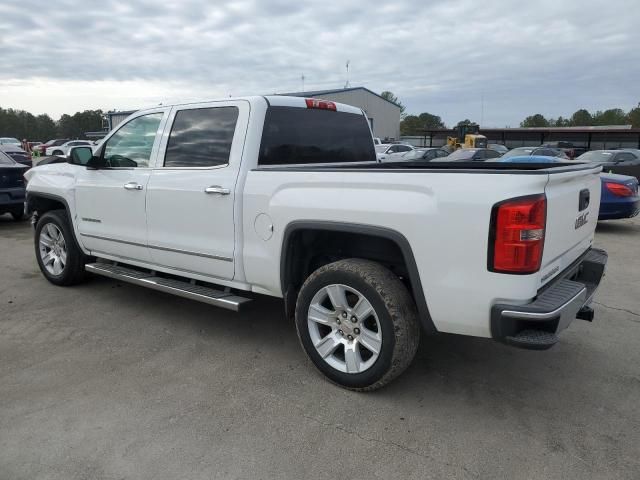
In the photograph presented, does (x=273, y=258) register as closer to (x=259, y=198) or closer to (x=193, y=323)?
(x=259, y=198)

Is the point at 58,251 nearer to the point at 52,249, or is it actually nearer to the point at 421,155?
the point at 52,249

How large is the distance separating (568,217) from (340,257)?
151cm

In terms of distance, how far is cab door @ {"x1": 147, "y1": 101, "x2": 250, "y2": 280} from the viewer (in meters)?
3.82

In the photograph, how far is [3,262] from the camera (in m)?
6.98

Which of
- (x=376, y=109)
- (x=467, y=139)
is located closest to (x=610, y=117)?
(x=376, y=109)

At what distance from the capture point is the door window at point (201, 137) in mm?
3939

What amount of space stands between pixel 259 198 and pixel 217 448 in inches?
64.7

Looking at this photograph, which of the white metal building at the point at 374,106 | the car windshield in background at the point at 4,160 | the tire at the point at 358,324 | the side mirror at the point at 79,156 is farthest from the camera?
the white metal building at the point at 374,106

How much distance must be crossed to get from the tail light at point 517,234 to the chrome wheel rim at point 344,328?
33.3 inches

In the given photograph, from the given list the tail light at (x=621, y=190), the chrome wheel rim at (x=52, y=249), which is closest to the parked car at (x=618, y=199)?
the tail light at (x=621, y=190)

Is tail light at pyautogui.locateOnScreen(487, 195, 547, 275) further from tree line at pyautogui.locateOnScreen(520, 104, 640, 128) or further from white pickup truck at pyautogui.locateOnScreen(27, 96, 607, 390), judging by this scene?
tree line at pyautogui.locateOnScreen(520, 104, 640, 128)

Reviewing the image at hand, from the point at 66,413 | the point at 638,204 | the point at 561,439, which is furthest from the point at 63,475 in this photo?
the point at 638,204

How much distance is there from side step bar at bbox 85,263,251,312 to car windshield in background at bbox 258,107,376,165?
1.06 meters

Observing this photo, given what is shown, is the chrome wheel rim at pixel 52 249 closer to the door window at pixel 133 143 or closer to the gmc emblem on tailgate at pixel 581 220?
→ the door window at pixel 133 143
